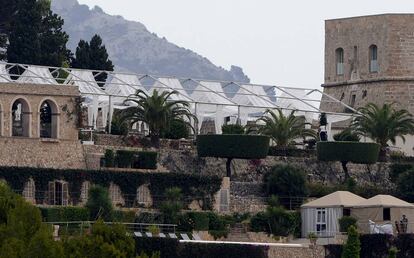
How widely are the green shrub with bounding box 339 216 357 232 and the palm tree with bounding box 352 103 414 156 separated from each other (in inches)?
364

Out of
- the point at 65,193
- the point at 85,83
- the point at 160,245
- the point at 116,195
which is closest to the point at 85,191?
the point at 65,193

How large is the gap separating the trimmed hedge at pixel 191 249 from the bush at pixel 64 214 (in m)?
3.09

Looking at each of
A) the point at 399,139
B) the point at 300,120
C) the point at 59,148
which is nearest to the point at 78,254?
the point at 59,148

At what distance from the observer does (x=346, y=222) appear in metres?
74.8

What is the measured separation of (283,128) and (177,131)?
12.5ft

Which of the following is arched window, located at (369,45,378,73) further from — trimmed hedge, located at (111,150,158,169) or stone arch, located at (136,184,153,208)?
stone arch, located at (136,184,153,208)

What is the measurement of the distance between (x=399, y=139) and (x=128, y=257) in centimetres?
3007

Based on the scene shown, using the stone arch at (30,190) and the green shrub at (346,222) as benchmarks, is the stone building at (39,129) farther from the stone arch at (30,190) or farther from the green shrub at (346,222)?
the green shrub at (346,222)

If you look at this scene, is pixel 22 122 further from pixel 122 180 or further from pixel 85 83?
pixel 85 83

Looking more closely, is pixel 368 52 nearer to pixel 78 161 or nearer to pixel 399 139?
pixel 399 139

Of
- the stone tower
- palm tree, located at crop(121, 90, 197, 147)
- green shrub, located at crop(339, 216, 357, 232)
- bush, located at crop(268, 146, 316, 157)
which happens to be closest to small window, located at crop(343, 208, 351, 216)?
green shrub, located at crop(339, 216, 357, 232)

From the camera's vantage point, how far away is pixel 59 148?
76.5 m

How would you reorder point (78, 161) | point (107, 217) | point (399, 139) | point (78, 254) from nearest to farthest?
point (78, 254) < point (107, 217) < point (78, 161) < point (399, 139)

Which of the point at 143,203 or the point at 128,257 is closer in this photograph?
the point at 128,257
